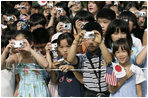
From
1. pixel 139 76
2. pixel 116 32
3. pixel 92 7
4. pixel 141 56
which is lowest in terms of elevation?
pixel 139 76

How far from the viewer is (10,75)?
2.80 m

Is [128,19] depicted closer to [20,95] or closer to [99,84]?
[99,84]

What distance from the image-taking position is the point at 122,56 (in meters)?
2.39

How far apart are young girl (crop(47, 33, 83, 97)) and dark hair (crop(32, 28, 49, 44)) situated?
0.48 m

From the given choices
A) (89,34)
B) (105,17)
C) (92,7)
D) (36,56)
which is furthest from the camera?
(92,7)

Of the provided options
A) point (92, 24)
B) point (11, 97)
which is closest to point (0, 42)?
point (11, 97)

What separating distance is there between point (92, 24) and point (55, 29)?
2.57 ft

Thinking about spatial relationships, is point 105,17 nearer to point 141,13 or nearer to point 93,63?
point 141,13

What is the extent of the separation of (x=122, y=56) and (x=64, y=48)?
2.01ft

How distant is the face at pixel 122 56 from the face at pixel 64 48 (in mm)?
530

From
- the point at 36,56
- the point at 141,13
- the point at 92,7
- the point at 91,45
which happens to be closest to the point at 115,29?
the point at 91,45

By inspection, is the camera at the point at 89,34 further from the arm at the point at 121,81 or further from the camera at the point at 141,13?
the camera at the point at 141,13

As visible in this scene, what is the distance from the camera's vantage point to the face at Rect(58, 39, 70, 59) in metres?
2.69

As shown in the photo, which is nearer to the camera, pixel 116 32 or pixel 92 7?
pixel 116 32
